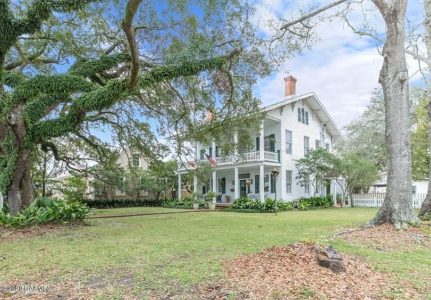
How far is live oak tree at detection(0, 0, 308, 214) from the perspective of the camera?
916cm

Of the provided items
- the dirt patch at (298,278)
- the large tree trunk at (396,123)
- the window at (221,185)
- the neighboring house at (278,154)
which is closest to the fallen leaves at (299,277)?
the dirt patch at (298,278)

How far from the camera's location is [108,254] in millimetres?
5762

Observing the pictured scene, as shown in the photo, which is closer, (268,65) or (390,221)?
(390,221)

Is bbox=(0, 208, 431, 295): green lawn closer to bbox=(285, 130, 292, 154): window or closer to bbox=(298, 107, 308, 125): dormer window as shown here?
bbox=(285, 130, 292, 154): window

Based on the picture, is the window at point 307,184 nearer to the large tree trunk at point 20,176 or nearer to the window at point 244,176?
the window at point 244,176

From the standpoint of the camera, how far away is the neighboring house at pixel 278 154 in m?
21.6

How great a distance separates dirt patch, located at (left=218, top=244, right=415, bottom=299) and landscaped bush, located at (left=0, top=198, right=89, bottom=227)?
680 centimetres

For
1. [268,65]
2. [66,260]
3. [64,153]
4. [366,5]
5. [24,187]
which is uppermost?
[366,5]

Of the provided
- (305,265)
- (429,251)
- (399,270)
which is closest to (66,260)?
(305,265)

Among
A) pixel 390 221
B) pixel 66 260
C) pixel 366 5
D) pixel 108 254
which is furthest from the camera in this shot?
pixel 366 5

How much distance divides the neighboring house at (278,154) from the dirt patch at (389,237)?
12.6 meters

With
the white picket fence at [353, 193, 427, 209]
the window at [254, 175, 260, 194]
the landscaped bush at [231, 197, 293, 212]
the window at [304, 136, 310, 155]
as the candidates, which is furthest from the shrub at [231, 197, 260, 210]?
the white picket fence at [353, 193, 427, 209]

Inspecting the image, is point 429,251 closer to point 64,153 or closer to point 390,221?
point 390,221

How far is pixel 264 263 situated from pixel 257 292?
0.94 m
